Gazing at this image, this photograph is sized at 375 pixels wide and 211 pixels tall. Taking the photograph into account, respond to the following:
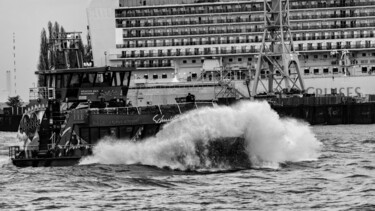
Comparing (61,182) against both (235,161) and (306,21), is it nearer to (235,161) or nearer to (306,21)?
(235,161)

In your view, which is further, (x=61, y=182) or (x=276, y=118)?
(x=276, y=118)

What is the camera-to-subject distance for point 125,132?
4728cm

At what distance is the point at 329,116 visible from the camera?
4469 inches

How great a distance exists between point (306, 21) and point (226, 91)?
693 inches

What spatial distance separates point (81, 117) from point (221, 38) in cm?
8830

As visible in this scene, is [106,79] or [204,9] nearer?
[106,79]

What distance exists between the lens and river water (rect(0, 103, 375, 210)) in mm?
35250

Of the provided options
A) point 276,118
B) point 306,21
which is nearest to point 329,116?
point 306,21

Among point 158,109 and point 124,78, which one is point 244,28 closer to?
point 124,78

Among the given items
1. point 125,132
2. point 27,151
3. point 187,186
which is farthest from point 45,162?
point 187,186

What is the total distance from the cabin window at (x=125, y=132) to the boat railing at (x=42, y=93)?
17.8ft

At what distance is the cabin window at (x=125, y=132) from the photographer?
155 feet

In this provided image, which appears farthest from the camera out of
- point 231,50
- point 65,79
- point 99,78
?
point 231,50

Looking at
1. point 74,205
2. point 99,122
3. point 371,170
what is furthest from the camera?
point 99,122
